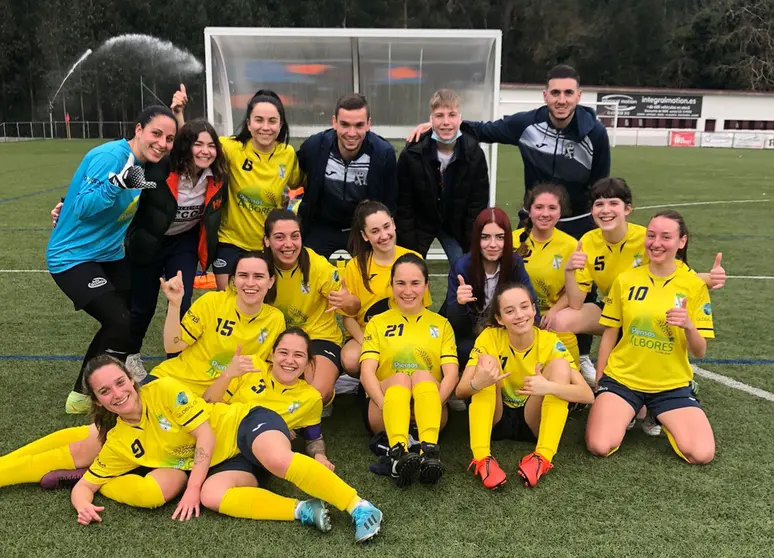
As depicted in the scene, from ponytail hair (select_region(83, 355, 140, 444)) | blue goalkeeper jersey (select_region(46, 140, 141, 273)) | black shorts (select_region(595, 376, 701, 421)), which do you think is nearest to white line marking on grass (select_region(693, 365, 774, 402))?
black shorts (select_region(595, 376, 701, 421))

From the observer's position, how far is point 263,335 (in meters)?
3.45

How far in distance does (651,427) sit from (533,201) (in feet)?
4.89

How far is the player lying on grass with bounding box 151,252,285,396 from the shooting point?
3.38 meters

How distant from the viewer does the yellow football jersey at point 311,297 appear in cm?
376

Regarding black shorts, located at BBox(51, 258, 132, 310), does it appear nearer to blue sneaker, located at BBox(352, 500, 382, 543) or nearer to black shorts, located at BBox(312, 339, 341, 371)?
black shorts, located at BBox(312, 339, 341, 371)

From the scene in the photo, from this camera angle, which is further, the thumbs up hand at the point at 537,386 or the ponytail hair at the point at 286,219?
the ponytail hair at the point at 286,219

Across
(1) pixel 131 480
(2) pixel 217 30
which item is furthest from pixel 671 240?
(2) pixel 217 30

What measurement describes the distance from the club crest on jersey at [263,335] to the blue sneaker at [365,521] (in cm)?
115

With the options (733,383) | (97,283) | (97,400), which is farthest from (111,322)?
(733,383)

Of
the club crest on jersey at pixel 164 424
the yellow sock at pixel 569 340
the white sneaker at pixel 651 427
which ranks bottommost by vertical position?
the white sneaker at pixel 651 427

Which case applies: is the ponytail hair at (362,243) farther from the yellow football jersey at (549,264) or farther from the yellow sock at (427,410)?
the yellow football jersey at (549,264)

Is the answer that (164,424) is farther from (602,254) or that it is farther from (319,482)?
→ (602,254)

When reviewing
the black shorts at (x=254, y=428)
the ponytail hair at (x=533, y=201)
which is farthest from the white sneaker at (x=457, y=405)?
the black shorts at (x=254, y=428)

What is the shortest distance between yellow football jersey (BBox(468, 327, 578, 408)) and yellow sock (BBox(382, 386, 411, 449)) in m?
0.40
